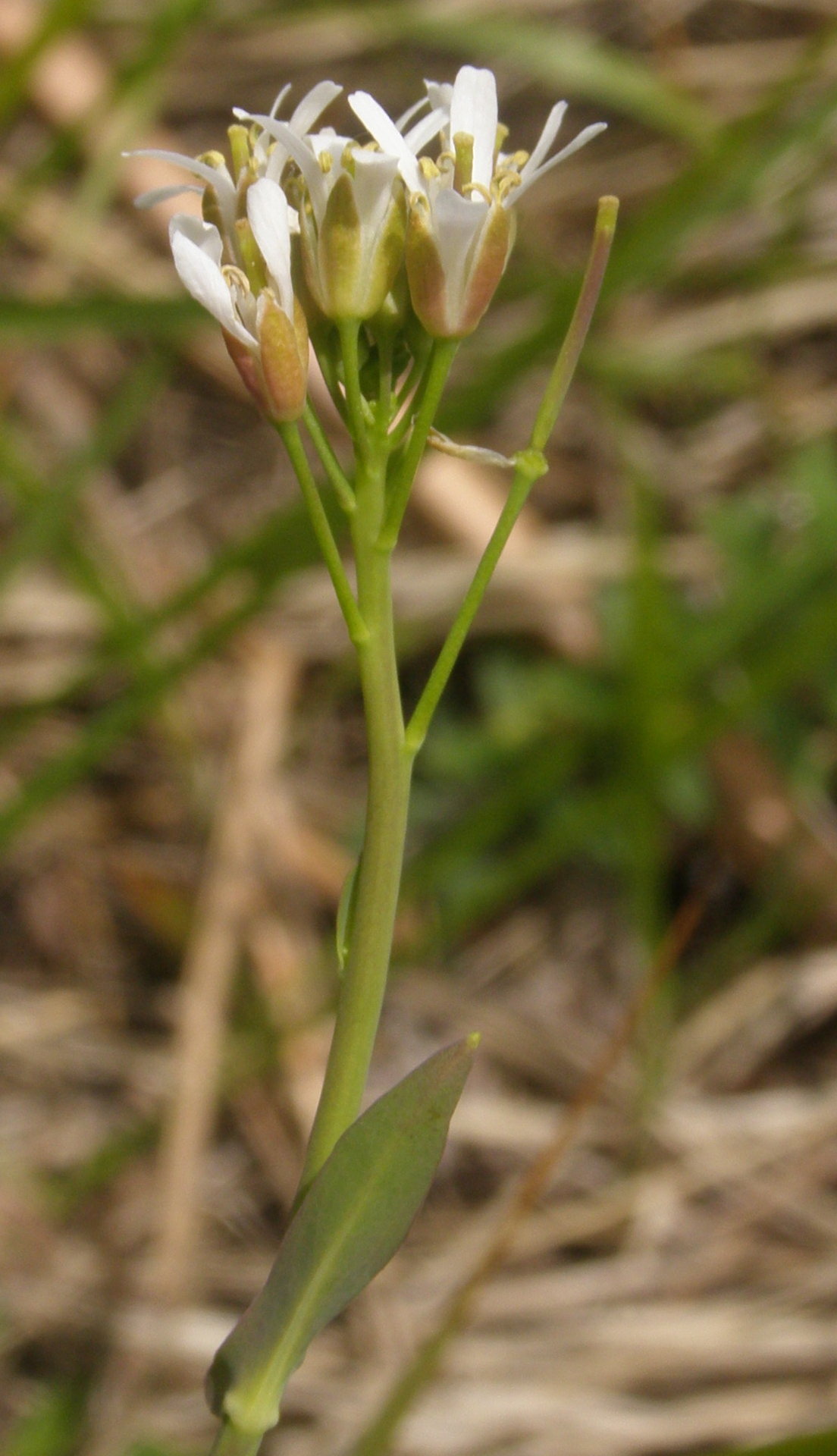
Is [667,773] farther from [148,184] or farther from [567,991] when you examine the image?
[148,184]

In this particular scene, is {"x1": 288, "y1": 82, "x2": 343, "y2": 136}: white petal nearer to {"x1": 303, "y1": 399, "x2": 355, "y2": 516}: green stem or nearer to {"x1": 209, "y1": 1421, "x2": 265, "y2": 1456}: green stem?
{"x1": 303, "y1": 399, "x2": 355, "y2": 516}: green stem

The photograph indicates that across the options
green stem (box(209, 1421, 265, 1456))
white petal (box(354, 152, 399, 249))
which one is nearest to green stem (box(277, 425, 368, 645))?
white petal (box(354, 152, 399, 249))

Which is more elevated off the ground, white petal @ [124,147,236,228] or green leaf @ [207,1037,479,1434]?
white petal @ [124,147,236,228]

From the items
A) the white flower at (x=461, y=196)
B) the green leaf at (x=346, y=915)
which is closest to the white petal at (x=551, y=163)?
the white flower at (x=461, y=196)

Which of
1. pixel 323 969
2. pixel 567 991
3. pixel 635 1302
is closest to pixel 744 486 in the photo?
pixel 567 991

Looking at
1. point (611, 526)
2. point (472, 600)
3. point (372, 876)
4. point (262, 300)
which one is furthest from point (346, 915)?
A: point (611, 526)
